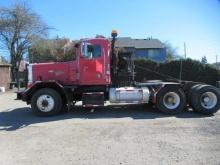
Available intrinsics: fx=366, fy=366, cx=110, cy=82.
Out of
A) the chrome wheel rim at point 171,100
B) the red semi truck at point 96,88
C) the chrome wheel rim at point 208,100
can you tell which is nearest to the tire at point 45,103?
the red semi truck at point 96,88

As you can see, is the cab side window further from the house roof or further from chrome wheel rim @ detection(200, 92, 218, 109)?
the house roof

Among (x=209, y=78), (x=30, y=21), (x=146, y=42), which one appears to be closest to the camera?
(x=209, y=78)

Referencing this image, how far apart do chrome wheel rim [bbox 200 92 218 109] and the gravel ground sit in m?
0.42

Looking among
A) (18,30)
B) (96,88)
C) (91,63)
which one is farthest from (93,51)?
(18,30)

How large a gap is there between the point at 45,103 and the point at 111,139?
5201mm

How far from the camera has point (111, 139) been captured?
9.04 meters

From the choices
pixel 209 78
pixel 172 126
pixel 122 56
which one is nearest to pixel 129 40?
pixel 209 78

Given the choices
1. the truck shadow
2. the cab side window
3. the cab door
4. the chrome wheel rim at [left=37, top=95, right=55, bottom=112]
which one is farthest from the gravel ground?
the cab side window

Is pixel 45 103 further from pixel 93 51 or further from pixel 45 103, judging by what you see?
pixel 93 51

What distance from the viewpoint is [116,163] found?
273 inches

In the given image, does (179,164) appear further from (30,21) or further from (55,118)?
(30,21)

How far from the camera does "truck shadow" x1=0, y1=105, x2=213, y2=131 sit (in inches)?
487

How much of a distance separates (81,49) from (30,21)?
32.7 meters

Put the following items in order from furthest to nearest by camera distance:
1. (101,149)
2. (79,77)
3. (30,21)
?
(30,21) → (79,77) → (101,149)
